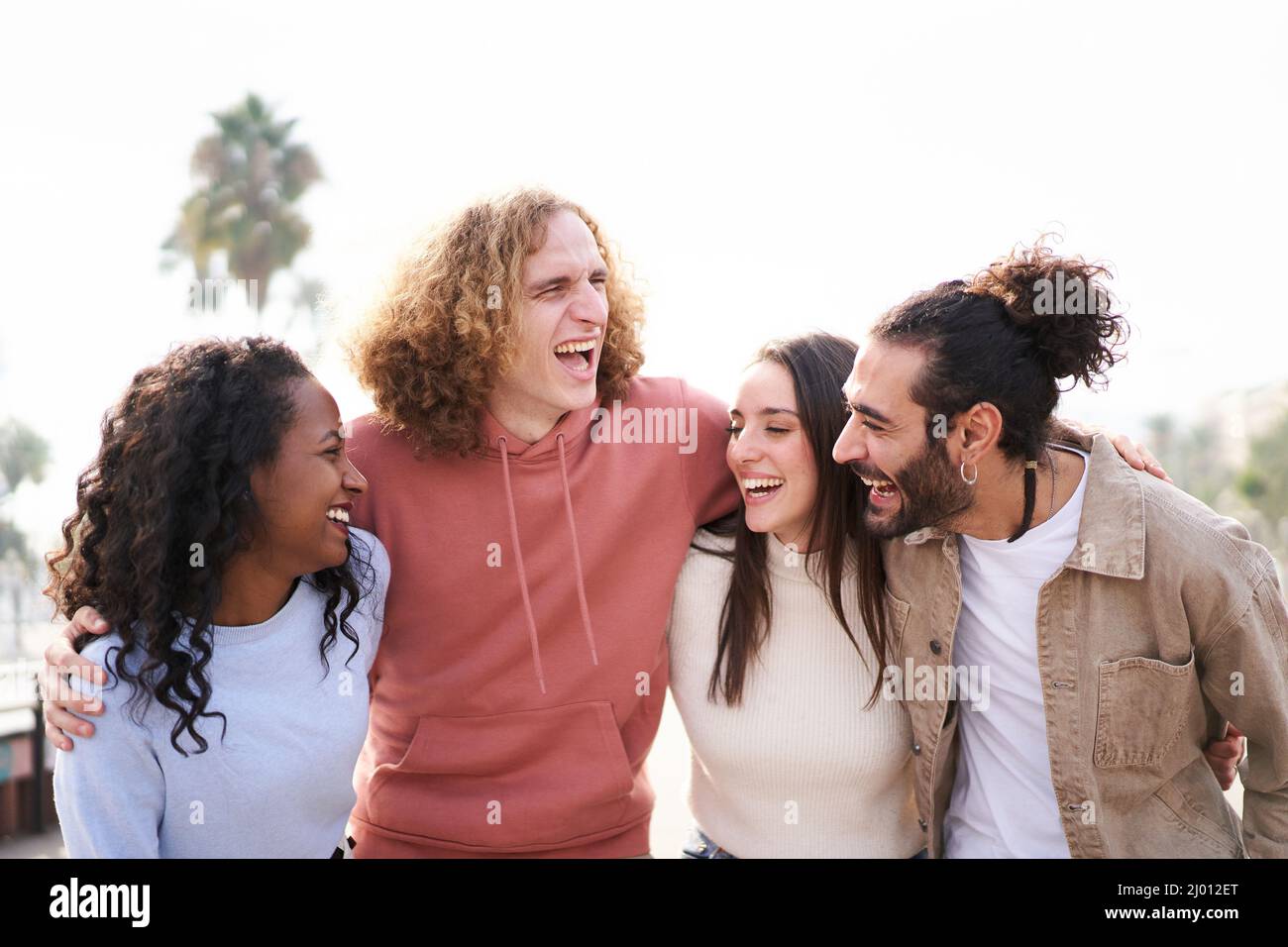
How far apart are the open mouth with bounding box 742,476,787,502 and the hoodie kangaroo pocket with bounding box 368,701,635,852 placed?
74cm

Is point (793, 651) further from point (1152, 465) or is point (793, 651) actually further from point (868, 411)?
point (1152, 465)

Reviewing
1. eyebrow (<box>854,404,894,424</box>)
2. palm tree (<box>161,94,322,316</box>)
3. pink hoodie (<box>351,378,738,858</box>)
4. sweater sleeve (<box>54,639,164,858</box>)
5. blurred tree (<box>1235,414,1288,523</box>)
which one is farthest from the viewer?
blurred tree (<box>1235,414,1288,523</box>)

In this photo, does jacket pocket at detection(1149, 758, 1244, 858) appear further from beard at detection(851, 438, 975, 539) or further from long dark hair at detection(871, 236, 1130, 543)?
beard at detection(851, 438, 975, 539)

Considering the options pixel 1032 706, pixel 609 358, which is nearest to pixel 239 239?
pixel 609 358

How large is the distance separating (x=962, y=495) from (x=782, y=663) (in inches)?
27.7

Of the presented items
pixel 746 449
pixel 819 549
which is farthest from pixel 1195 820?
pixel 746 449

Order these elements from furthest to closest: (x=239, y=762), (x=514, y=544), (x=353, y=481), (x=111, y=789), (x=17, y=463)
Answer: (x=17, y=463), (x=514, y=544), (x=353, y=481), (x=239, y=762), (x=111, y=789)

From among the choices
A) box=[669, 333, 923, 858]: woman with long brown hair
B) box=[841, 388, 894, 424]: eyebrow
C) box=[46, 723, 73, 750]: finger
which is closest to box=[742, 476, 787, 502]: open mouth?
box=[669, 333, 923, 858]: woman with long brown hair

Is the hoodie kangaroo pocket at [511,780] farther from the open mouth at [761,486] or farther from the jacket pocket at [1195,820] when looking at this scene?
the jacket pocket at [1195,820]

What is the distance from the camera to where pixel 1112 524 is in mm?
2740

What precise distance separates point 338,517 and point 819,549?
138 cm

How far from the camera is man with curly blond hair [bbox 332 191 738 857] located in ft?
9.86

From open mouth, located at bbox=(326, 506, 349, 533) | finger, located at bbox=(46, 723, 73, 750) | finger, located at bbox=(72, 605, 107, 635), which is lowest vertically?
finger, located at bbox=(46, 723, 73, 750)

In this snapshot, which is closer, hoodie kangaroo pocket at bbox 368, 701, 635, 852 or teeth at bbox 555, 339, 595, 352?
hoodie kangaroo pocket at bbox 368, 701, 635, 852
